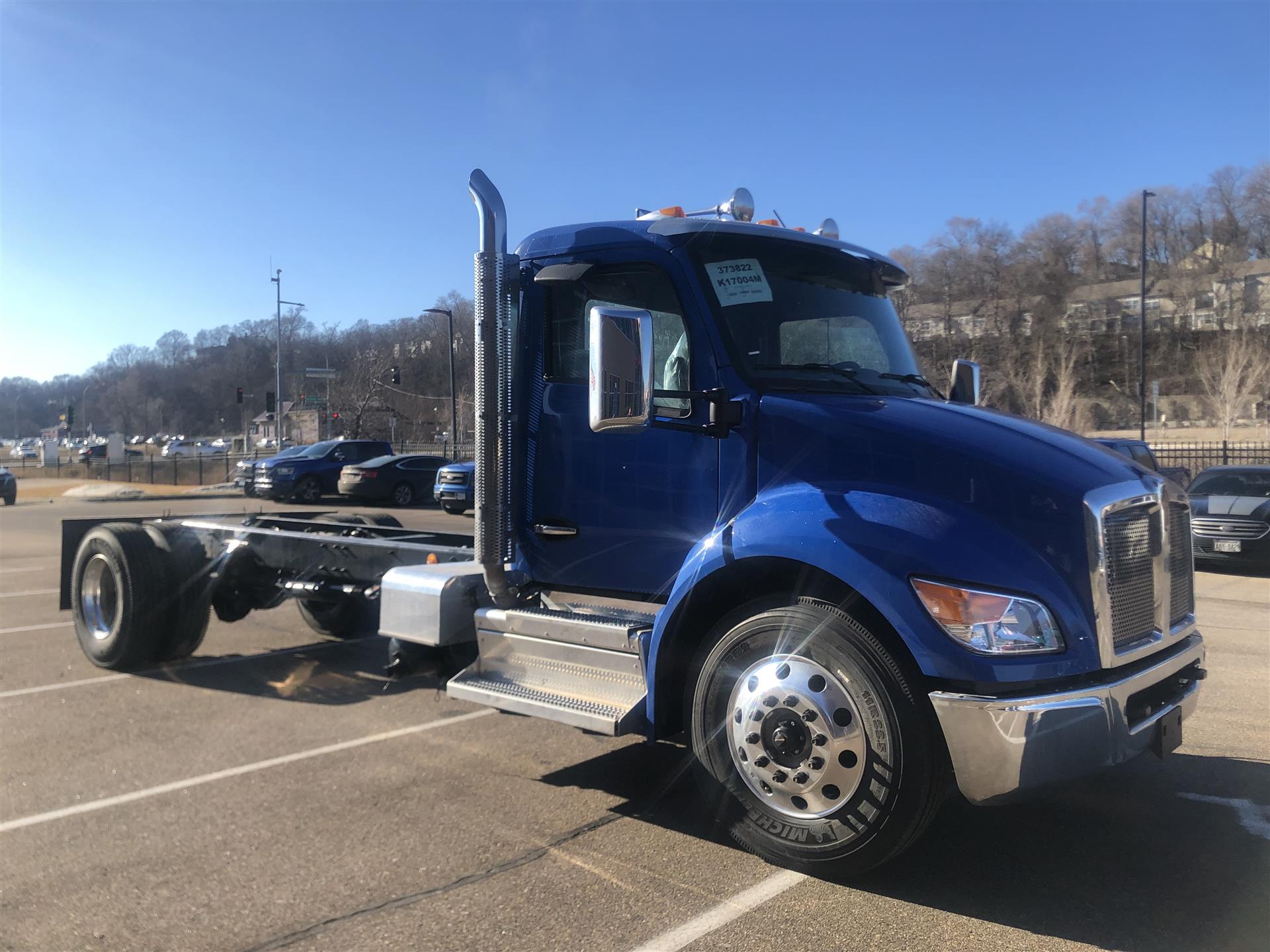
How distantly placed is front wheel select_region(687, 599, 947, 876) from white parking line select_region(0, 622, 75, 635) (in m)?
7.53

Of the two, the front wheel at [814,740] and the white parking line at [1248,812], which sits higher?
the front wheel at [814,740]

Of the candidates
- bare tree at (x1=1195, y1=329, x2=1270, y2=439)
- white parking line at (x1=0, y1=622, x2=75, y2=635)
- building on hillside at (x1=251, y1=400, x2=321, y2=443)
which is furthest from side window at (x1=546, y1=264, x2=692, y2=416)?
building on hillside at (x1=251, y1=400, x2=321, y2=443)

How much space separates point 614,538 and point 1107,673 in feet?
6.76

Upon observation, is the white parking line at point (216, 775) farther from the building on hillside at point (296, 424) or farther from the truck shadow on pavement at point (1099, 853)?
the building on hillside at point (296, 424)

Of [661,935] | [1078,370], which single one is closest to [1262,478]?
[661,935]

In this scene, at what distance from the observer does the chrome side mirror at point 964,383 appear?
205 inches

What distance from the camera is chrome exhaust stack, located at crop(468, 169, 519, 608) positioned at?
459 cm

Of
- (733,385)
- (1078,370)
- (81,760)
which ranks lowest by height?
(81,760)

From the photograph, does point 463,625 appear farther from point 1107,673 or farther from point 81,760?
point 1107,673

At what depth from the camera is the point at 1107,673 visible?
328cm

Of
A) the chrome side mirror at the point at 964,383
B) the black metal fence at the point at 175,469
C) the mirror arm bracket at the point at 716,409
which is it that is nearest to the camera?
the mirror arm bracket at the point at 716,409

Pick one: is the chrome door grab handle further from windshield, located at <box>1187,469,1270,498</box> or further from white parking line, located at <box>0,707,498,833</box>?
windshield, located at <box>1187,469,1270,498</box>

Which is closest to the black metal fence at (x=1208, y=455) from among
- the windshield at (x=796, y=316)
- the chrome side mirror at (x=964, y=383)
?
the chrome side mirror at (x=964, y=383)

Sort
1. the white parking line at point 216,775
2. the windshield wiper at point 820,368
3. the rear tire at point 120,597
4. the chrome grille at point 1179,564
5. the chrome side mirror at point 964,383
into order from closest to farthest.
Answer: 1. the chrome grille at point 1179,564
2. the windshield wiper at point 820,368
3. the white parking line at point 216,775
4. the chrome side mirror at point 964,383
5. the rear tire at point 120,597
